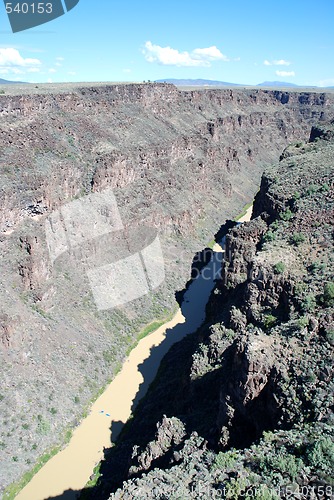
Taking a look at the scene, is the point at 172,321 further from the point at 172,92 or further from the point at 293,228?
the point at 172,92

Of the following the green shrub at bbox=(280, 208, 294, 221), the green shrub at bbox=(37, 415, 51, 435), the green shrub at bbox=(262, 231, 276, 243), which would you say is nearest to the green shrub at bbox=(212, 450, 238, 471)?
the green shrub at bbox=(37, 415, 51, 435)

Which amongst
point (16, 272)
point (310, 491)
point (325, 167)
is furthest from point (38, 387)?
point (325, 167)

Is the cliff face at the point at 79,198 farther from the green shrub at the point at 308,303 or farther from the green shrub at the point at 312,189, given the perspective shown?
the green shrub at the point at 308,303

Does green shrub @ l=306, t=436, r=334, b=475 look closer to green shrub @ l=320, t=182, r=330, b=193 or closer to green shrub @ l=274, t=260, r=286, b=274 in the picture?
green shrub @ l=274, t=260, r=286, b=274

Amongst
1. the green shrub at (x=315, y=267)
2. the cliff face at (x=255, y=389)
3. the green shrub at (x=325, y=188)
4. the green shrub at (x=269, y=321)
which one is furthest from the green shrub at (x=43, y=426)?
the green shrub at (x=325, y=188)

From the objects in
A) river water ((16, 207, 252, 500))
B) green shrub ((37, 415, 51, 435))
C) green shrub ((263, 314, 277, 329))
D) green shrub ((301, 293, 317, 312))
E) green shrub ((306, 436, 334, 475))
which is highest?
green shrub ((306, 436, 334, 475))

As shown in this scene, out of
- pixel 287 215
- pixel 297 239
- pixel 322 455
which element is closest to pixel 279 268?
pixel 297 239
